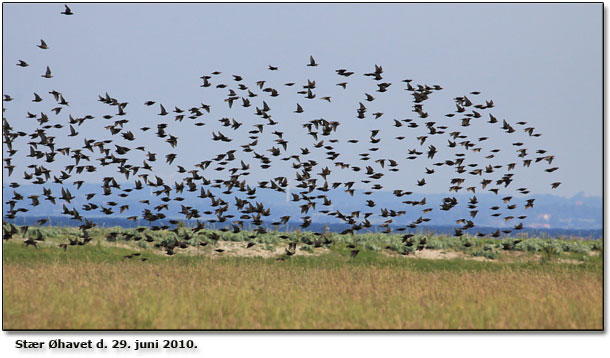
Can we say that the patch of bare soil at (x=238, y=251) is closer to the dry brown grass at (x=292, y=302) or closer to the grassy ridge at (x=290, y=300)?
the grassy ridge at (x=290, y=300)

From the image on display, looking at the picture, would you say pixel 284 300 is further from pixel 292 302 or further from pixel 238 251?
pixel 238 251

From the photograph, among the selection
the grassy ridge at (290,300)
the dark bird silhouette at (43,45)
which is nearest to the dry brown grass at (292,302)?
→ the grassy ridge at (290,300)

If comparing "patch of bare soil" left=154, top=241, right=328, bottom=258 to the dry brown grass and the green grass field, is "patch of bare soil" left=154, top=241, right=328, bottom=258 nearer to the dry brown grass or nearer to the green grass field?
the green grass field

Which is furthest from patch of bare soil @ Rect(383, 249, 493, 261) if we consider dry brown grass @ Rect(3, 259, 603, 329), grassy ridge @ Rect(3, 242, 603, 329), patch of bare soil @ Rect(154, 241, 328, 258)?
dry brown grass @ Rect(3, 259, 603, 329)

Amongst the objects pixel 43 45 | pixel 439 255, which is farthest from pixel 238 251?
pixel 43 45

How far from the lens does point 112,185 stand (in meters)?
17.3

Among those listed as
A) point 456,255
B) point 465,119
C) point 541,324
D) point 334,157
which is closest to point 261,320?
point 541,324

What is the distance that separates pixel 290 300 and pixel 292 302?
22 cm

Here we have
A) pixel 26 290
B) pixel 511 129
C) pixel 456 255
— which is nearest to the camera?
pixel 26 290

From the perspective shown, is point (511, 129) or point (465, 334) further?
point (511, 129)
